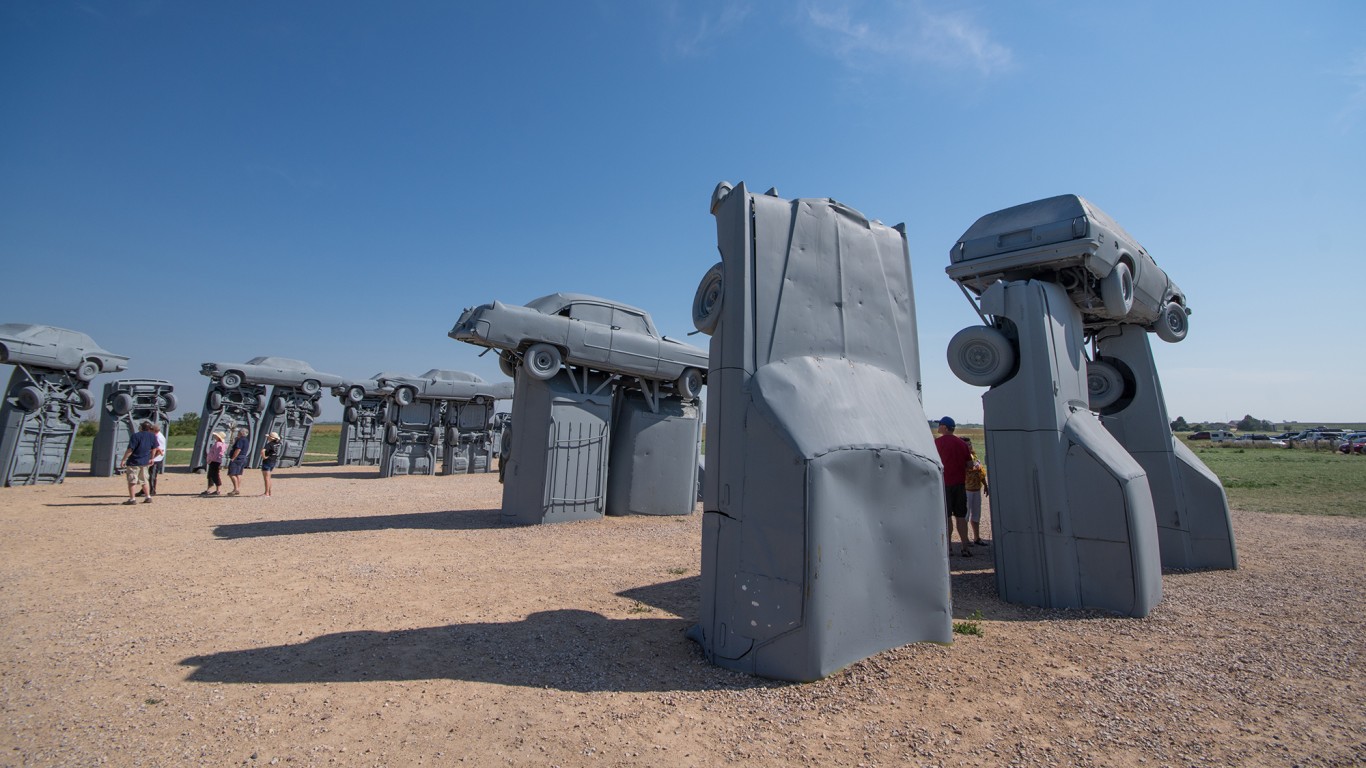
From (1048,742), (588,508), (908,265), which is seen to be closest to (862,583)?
(1048,742)

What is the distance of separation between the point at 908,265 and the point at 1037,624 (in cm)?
396

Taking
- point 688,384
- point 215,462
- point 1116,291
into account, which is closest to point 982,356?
point 1116,291

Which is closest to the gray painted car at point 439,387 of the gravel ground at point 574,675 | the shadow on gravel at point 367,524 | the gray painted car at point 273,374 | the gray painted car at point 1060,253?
the gray painted car at point 273,374

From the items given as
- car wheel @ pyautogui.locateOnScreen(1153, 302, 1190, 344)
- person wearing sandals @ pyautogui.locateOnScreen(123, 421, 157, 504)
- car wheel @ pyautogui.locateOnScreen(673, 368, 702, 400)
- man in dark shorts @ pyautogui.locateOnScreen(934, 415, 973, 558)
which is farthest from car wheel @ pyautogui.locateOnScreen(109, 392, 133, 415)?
car wheel @ pyautogui.locateOnScreen(1153, 302, 1190, 344)

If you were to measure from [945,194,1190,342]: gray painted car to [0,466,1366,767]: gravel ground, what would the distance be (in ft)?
13.1

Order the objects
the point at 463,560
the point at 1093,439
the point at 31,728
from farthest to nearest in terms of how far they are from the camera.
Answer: the point at 463,560
the point at 1093,439
the point at 31,728

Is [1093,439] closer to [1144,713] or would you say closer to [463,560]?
[1144,713]

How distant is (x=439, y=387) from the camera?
2306 centimetres

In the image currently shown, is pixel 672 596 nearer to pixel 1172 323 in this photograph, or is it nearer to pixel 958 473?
pixel 958 473

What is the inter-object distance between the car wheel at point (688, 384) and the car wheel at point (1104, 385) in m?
7.68

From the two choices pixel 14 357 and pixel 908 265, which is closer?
pixel 908 265

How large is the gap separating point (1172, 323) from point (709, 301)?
9286mm

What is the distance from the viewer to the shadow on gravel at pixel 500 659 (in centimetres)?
450

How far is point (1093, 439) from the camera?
7.05 m
